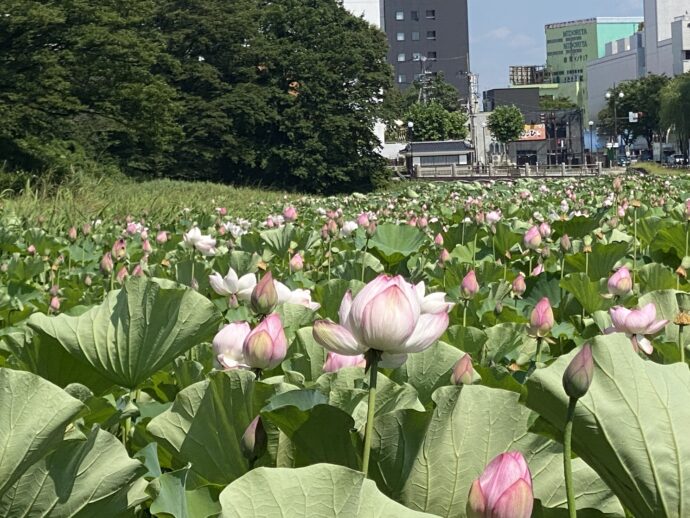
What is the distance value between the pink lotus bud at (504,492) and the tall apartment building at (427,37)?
272ft

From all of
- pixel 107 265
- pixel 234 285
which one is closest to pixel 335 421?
pixel 234 285

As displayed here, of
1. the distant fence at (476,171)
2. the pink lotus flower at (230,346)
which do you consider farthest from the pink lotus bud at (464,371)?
the distant fence at (476,171)

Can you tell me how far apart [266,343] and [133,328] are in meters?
0.28

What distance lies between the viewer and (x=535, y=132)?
79062 millimetres

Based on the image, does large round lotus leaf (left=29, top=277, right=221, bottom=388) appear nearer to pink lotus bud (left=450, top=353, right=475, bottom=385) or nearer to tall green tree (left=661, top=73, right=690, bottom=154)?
pink lotus bud (left=450, top=353, right=475, bottom=385)

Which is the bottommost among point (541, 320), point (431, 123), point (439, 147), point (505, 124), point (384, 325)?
point (541, 320)

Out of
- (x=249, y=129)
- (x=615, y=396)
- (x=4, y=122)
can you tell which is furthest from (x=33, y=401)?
(x=249, y=129)

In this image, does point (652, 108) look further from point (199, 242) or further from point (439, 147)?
point (199, 242)

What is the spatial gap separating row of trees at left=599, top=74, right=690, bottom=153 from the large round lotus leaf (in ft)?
165

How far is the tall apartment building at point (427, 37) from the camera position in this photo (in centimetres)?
8288

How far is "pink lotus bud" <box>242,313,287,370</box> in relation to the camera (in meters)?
0.97

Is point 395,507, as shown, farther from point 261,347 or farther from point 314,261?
point 314,261

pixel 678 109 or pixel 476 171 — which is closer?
pixel 476 171

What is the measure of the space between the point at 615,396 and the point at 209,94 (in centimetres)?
2905
